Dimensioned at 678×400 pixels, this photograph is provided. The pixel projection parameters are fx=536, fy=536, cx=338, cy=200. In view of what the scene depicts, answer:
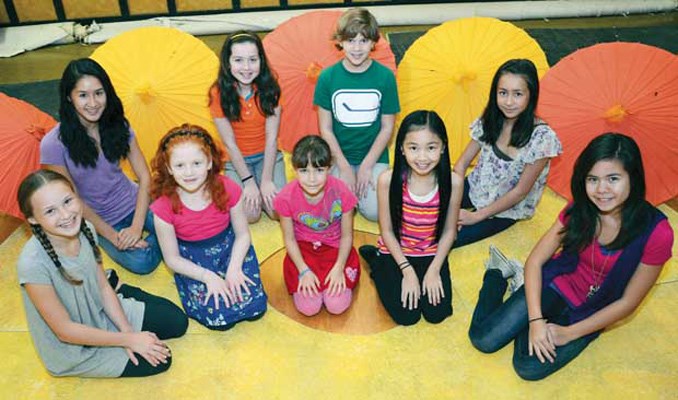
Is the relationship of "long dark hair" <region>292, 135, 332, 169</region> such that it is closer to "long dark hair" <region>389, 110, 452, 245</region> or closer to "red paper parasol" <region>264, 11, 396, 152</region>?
"long dark hair" <region>389, 110, 452, 245</region>

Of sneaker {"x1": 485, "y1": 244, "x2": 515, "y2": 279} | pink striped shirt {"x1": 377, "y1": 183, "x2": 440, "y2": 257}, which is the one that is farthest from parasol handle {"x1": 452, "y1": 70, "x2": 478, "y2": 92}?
sneaker {"x1": 485, "y1": 244, "x2": 515, "y2": 279}

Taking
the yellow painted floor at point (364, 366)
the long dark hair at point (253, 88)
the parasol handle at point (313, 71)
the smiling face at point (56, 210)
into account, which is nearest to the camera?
the smiling face at point (56, 210)

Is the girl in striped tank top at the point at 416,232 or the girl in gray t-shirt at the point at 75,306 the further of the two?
the girl in striped tank top at the point at 416,232

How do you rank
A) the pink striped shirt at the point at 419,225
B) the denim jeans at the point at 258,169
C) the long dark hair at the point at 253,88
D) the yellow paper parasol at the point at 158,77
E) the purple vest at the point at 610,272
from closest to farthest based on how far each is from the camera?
the purple vest at the point at 610,272 → the pink striped shirt at the point at 419,225 → the long dark hair at the point at 253,88 → the yellow paper parasol at the point at 158,77 → the denim jeans at the point at 258,169

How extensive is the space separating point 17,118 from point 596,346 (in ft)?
10.3

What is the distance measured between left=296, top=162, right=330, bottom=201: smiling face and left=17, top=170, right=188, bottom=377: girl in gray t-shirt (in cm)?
87

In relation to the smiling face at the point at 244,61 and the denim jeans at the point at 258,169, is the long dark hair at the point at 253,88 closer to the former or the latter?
the smiling face at the point at 244,61

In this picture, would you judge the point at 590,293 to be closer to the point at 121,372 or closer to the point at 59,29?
the point at 121,372

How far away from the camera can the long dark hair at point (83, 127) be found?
2.58 m

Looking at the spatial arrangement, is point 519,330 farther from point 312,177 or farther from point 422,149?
point 312,177

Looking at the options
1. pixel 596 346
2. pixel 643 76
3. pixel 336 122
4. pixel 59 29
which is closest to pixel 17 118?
pixel 336 122

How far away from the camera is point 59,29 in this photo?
5.96 m

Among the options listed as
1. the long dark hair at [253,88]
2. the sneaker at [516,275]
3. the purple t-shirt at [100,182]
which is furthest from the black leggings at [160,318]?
the sneaker at [516,275]

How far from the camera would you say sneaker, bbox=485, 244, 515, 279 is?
2.77 meters
